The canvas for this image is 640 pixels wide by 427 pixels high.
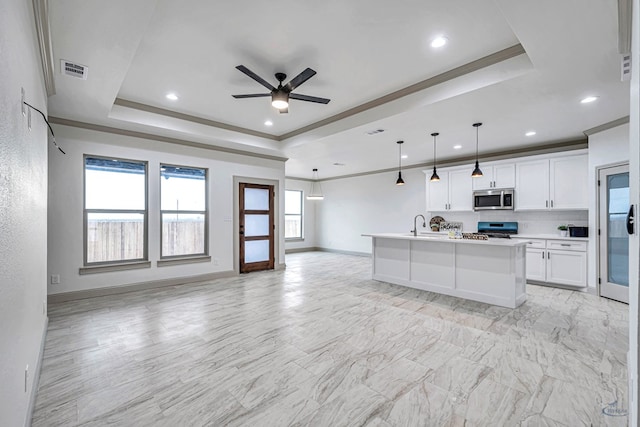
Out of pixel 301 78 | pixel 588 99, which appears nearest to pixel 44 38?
pixel 301 78

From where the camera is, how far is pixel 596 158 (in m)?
4.86

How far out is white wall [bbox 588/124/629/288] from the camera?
175 inches

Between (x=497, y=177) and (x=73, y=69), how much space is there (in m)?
7.27

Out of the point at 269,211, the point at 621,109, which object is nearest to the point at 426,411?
the point at 621,109

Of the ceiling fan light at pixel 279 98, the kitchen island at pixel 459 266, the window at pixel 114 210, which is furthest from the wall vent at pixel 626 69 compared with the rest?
the window at pixel 114 210

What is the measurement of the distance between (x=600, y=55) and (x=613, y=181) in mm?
3031

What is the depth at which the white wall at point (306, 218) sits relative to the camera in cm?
1053

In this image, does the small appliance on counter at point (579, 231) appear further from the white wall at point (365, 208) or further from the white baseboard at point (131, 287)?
the white baseboard at point (131, 287)

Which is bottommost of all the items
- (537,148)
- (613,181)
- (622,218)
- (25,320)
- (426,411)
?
(426,411)

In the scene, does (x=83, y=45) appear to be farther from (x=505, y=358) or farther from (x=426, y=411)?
(x=505, y=358)

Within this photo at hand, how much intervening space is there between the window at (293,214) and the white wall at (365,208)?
0.80 metres

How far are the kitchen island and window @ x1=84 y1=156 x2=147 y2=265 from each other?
4.44 metres

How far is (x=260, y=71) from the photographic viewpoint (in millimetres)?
3555

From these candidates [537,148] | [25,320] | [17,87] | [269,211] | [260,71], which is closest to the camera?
[17,87]
